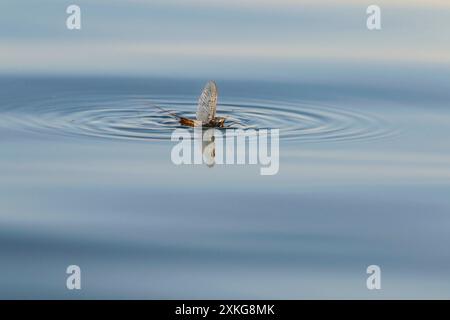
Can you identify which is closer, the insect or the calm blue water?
the calm blue water

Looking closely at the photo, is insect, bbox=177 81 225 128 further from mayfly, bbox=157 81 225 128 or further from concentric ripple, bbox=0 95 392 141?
concentric ripple, bbox=0 95 392 141

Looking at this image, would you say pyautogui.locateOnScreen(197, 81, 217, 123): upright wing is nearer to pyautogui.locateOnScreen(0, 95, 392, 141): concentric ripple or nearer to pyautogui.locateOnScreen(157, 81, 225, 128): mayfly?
pyautogui.locateOnScreen(157, 81, 225, 128): mayfly

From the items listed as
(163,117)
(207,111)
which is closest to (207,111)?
(207,111)

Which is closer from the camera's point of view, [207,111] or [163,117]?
[207,111]

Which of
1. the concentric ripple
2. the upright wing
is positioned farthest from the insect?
the concentric ripple

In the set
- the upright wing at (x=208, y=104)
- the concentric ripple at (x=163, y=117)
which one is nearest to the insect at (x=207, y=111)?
the upright wing at (x=208, y=104)

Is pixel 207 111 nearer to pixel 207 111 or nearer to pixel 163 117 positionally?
pixel 207 111

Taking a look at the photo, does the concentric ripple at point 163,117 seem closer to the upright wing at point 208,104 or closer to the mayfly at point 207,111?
the mayfly at point 207,111
